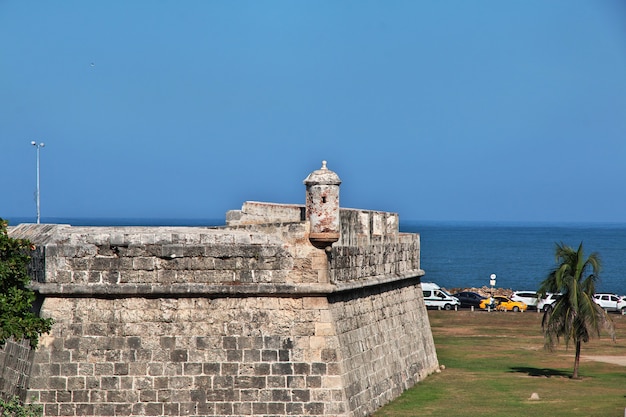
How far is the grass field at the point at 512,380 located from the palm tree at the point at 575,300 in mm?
1251

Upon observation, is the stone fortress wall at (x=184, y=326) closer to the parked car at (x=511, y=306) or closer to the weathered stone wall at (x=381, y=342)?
the weathered stone wall at (x=381, y=342)

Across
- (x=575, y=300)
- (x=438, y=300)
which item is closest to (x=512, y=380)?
A: (x=575, y=300)

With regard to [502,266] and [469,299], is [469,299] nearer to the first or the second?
[469,299]

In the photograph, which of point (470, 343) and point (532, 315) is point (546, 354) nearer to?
point (470, 343)

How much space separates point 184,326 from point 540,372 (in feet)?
42.7

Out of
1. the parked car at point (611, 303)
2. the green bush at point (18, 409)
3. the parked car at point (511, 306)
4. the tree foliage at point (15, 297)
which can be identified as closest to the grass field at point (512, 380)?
the green bush at point (18, 409)

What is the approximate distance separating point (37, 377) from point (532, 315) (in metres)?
31.5

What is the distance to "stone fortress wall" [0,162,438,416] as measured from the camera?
1883 centimetres

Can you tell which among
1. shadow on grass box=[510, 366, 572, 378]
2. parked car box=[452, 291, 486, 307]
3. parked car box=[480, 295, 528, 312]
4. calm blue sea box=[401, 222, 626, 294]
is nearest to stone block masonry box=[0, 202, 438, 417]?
shadow on grass box=[510, 366, 572, 378]

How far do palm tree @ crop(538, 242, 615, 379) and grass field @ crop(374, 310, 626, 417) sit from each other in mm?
1251

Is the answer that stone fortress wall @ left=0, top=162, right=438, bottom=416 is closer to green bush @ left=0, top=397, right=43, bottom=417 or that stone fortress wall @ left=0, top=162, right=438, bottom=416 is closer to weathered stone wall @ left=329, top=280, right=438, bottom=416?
green bush @ left=0, top=397, right=43, bottom=417

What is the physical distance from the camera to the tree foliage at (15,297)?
1703 cm

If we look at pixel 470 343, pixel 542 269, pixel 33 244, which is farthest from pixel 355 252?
pixel 542 269

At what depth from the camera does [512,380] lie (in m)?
26.7
